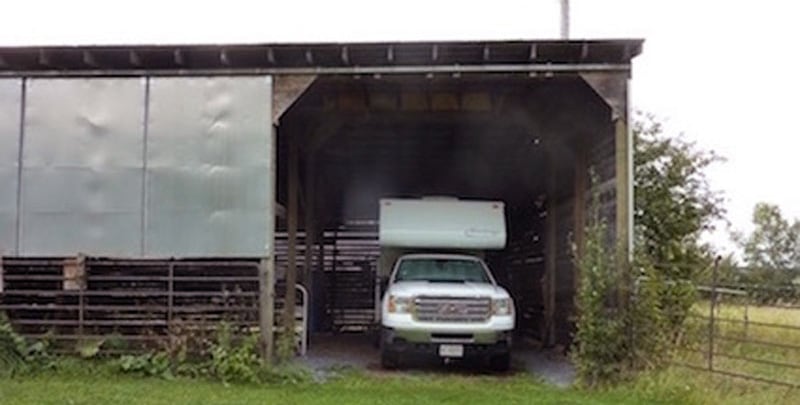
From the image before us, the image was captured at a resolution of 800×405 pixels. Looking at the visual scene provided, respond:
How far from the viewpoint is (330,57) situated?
1006 centimetres

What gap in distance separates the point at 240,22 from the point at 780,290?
13038mm

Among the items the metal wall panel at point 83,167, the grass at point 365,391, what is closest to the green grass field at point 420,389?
the grass at point 365,391

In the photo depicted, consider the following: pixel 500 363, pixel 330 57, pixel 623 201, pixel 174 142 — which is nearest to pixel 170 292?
pixel 174 142

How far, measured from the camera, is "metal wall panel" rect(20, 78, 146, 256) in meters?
10.1

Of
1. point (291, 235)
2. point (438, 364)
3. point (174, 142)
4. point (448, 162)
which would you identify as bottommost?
point (438, 364)

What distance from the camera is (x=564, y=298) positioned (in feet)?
42.0

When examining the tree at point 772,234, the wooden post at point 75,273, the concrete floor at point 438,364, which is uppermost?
the tree at point 772,234

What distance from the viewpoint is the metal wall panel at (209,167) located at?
10.0 metres

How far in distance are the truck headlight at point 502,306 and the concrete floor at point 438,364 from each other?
79 centimetres

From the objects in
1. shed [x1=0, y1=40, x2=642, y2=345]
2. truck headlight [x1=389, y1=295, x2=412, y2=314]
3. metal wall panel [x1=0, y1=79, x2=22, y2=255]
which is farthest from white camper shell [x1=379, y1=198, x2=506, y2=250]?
metal wall panel [x1=0, y1=79, x2=22, y2=255]

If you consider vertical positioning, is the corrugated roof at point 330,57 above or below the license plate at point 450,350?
above

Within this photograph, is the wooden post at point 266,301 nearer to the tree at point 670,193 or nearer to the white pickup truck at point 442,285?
the white pickup truck at point 442,285

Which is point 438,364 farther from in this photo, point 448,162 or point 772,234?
point 772,234

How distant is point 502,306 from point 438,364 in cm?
142
